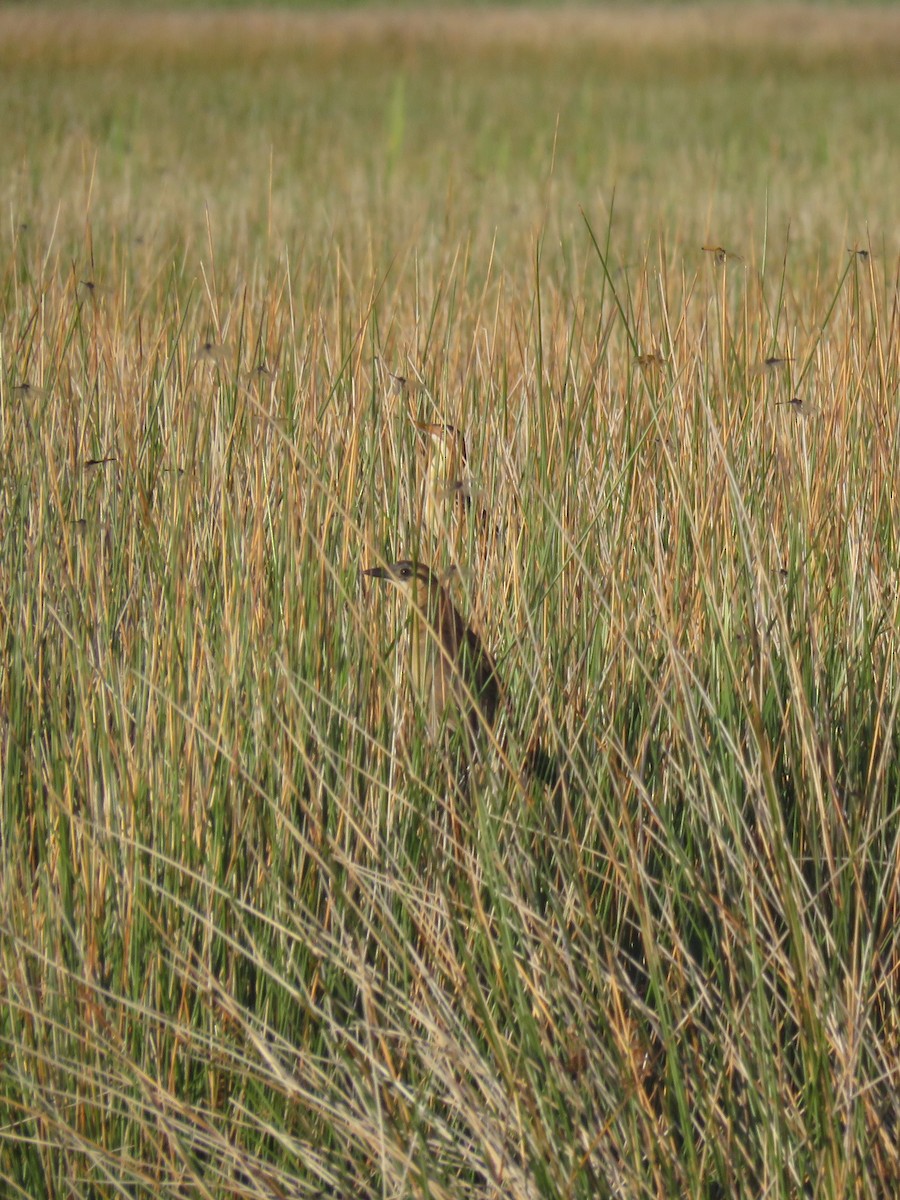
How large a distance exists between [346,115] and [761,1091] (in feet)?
26.9

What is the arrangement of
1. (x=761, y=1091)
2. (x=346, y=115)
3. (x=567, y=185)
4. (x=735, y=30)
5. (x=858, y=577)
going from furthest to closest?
(x=735, y=30)
(x=346, y=115)
(x=567, y=185)
(x=858, y=577)
(x=761, y=1091)

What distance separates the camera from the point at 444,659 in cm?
144

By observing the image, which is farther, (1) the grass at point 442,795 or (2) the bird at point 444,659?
(2) the bird at point 444,659

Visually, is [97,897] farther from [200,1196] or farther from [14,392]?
[14,392]

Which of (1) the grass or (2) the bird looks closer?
(1) the grass

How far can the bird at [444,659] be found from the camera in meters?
1.38

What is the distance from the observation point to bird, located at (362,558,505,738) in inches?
54.1

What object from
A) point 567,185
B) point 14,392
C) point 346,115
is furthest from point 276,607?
point 346,115

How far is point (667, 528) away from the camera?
1.90 m

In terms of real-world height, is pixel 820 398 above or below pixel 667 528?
above

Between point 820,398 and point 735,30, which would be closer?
point 820,398

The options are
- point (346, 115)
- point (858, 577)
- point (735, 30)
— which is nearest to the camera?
point (858, 577)

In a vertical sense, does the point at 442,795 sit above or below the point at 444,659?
below

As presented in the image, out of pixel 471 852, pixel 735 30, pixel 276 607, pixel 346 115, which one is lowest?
pixel 471 852
